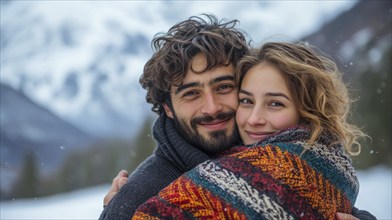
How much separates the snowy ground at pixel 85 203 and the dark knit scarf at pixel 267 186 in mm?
5011

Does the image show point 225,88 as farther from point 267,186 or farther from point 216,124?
point 267,186

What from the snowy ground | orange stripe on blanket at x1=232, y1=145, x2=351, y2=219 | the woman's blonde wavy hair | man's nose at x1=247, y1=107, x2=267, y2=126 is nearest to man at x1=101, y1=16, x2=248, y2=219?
the woman's blonde wavy hair

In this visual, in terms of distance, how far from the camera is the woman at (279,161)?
1.57 meters

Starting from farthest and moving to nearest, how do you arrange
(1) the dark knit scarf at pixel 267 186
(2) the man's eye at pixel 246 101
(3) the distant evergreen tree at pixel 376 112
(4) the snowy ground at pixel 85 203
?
(3) the distant evergreen tree at pixel 376 112 → (4) the snowy ground at pixel 85 203 → (2) the man's eye at pixel 246 101 → (1) the dark knit scarf at pixel 267 186

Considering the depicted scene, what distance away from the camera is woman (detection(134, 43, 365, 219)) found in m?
1.57

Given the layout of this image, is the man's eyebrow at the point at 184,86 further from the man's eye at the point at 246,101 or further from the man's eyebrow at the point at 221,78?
the man's eye at the point at 246,101

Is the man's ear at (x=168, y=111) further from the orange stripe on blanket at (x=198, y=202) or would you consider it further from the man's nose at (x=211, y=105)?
the orange stripe on blanket at (x=198, y=202)

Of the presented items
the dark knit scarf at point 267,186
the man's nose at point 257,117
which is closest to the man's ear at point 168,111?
the man's nose at point 257,117

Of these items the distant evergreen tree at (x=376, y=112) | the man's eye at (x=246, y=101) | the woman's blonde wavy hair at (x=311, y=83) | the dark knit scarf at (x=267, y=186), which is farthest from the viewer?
the distant evergreen tree at (x=376, y=112)

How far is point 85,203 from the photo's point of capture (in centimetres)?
834

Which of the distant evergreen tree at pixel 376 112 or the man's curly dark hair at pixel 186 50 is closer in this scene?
the man's curly dark hair at pixel 186 50

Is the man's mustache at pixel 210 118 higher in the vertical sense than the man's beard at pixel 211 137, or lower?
higher

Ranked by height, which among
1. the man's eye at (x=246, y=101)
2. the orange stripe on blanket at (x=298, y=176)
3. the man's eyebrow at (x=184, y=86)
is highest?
the man's eyebrow at (x=184, y=86)

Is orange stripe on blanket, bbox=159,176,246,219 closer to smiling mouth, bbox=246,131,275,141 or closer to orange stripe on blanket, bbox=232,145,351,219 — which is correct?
orange stripe on blanket, bbox=232,145,351,219
